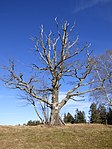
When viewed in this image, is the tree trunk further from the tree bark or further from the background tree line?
the background tree line

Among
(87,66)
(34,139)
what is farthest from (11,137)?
(87,66)

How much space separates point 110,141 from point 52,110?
7163mm

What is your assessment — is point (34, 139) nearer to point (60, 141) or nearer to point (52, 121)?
point (60, 141)

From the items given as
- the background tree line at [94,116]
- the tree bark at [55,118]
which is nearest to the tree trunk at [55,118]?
the tree bark at [55,118]

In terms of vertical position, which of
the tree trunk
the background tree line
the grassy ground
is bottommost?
the grassy ground

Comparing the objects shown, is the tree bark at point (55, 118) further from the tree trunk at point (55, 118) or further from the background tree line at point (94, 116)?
the background tree line at point (94, 116)

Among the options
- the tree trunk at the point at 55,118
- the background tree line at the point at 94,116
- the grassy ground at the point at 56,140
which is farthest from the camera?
the background tree line at the point at 94,116

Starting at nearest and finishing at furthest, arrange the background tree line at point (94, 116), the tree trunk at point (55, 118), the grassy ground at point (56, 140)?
the grassy ground at point (56, 140), the tree trunk at point (55, 118), the background tree line at point (94, 116)

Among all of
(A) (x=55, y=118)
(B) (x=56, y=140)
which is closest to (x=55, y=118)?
(A) (x=55, y=118)

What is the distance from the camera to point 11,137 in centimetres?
1304

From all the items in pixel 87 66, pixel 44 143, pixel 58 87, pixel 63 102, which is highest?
pixel 87 66

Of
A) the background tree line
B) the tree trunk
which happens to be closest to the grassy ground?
the tree trunk

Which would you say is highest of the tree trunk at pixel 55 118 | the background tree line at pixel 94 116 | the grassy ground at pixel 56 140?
the background tree line at pixel 94 116

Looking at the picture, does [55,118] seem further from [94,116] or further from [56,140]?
[94,116]
